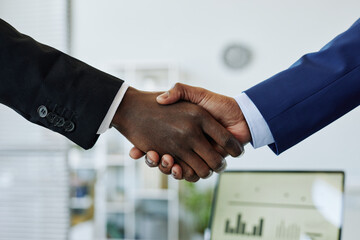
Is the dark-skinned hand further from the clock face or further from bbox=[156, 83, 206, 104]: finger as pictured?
the clock face

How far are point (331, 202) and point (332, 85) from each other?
1.23 ft

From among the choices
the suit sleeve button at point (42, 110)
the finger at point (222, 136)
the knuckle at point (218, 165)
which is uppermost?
the suit sleeve button at point (42, 110)

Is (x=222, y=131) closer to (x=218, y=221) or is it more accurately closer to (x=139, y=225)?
(x=218, y=221)

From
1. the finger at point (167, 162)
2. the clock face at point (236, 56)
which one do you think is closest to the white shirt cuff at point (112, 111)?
the finger at point (167, 162)

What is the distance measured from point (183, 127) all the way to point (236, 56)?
3510mm

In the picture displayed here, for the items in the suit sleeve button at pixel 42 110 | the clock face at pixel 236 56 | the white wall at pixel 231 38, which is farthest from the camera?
the clock face at pixel 236 56

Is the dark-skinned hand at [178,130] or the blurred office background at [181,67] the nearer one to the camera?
the dark-skinned hand at [178,130]

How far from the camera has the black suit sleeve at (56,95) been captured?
4.58 ft

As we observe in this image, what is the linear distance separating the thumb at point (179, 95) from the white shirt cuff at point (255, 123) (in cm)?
15

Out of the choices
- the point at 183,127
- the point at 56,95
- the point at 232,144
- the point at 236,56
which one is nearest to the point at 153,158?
the point at 183,127

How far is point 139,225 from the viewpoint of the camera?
4.98 metres

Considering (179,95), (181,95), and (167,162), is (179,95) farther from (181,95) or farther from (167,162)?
(167,162)

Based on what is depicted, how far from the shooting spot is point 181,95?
151 centimetres

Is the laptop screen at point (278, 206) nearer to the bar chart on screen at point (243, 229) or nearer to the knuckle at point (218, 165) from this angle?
the bar chart on screen at point (243, 229)
